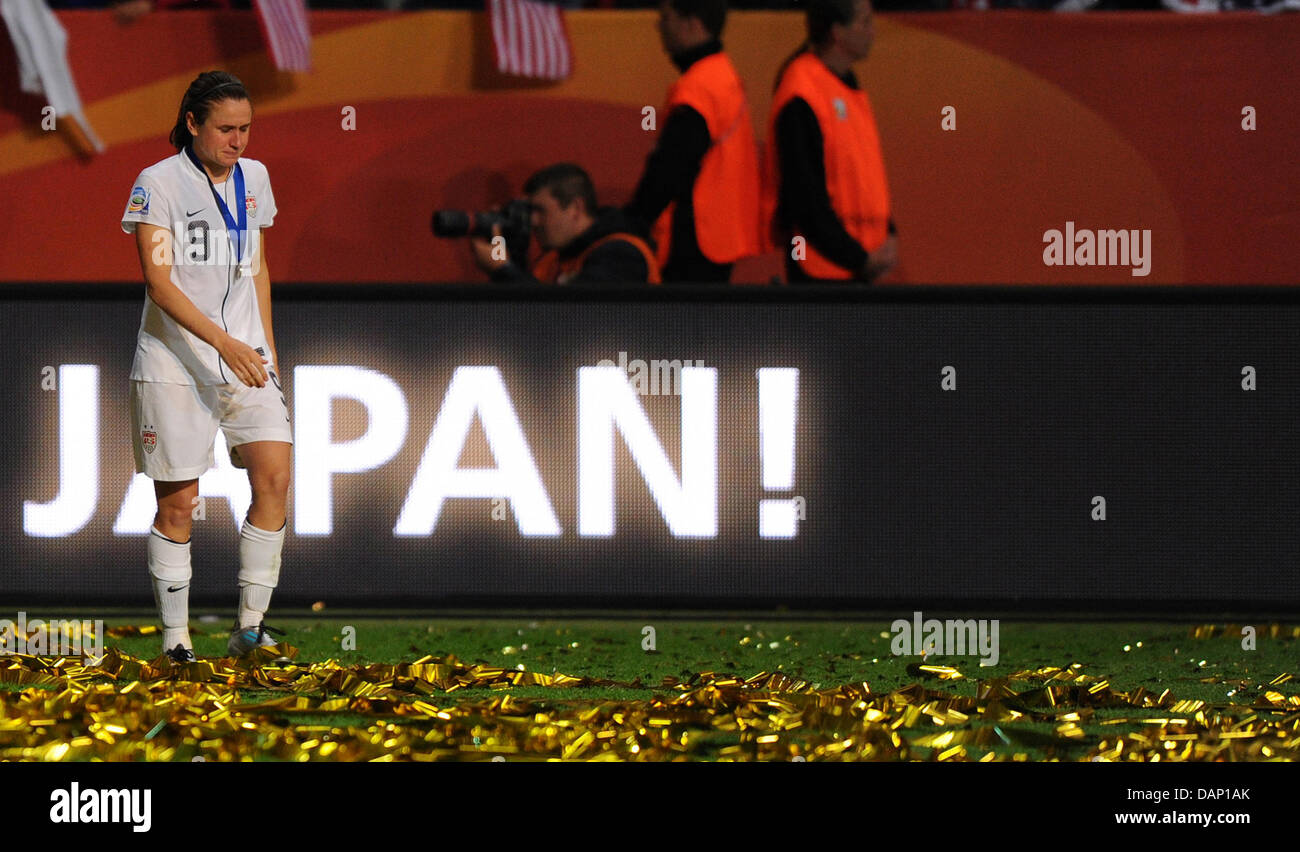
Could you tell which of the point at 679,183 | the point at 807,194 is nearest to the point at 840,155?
the point at 807,194

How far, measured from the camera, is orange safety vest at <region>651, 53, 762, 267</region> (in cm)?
570

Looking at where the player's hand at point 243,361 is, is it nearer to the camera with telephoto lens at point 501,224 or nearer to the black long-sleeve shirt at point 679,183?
the camera with telephoto lens at point 501,224

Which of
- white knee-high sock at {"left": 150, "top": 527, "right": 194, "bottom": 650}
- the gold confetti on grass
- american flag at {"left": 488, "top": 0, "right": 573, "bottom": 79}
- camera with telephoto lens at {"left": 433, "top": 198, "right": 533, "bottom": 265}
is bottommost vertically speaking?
the gold confetti on grass

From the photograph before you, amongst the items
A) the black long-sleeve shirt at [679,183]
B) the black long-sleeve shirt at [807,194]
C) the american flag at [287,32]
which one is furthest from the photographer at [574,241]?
the american flag at [287,32]

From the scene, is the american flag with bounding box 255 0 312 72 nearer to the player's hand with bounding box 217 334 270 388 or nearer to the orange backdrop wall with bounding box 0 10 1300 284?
the orange backdrop wall with bounding box 0 10 1300 284

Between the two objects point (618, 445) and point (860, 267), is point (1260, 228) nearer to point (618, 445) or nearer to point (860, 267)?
point (860, 267)

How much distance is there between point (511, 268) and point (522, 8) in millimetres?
1652

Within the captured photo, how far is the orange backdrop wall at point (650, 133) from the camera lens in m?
6.47

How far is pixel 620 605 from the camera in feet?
14.9

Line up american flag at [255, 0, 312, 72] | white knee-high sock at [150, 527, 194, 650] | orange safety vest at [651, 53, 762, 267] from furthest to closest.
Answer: american flag at [255, 0, 312, 72], orange safety vest at [651, 53, 762, 267], white knee-high sock at [150, 527, 194, 650]

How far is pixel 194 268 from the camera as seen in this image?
4105mm

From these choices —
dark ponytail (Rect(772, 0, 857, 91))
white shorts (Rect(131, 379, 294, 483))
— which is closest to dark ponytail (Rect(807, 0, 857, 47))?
dark ponytail (Rect(772, 0, 857, 91))

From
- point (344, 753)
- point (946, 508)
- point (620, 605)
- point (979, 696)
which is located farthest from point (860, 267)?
point (344, 753)

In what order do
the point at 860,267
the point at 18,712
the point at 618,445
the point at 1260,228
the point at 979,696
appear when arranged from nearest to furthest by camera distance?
the point at 18,712
the point at 979,696
the point at 618,445
the point at 860,267
the point at 1260,228
